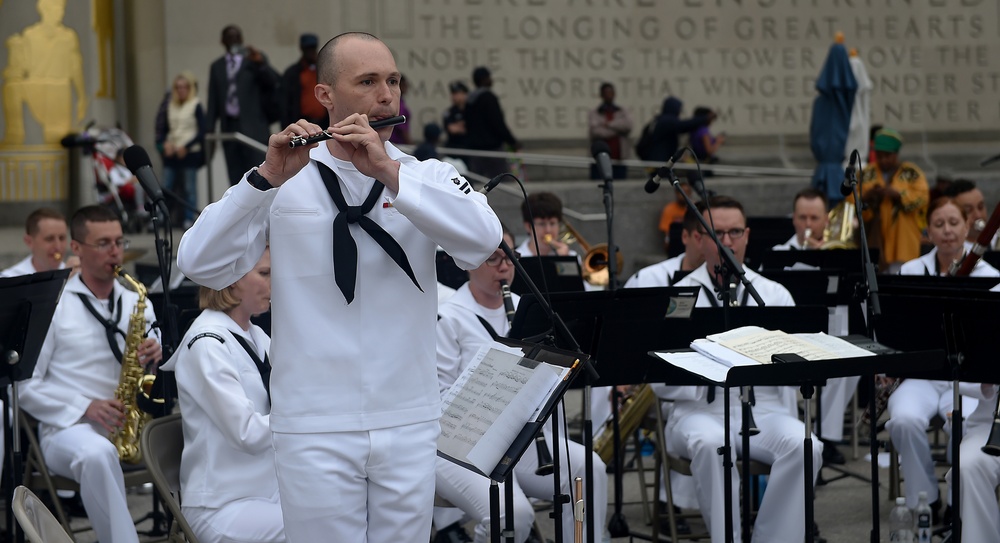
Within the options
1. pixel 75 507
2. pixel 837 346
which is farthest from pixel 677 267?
pixel 75 507

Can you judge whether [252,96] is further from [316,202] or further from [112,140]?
[316,202]

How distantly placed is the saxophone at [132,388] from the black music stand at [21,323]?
0.96 meters

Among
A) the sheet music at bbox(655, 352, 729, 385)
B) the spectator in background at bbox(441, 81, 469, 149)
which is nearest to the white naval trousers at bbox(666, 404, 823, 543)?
the sheet music at bbox(655, 352, 729, 385)

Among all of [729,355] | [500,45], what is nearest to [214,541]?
[729,355]

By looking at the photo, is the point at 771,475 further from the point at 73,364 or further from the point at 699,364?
the point at 73,364

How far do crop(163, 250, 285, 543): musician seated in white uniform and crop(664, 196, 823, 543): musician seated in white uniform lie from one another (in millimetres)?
2167

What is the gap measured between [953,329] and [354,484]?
280cm

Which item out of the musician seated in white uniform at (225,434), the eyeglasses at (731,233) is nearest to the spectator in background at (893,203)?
the eyeglasses at (731,233)

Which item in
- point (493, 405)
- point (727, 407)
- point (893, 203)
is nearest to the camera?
point (493, 405)

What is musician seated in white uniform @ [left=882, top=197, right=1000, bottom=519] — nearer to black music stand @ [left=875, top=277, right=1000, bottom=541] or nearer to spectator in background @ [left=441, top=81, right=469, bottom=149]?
black music stand @ [left=875, top=277, right=1000, bottom=541]

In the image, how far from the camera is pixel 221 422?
4816mm

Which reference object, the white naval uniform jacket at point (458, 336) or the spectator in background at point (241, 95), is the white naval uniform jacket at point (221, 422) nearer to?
the white naval uniform jacket at point (458, 336)

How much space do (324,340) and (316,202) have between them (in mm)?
401

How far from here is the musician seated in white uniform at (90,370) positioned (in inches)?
235
